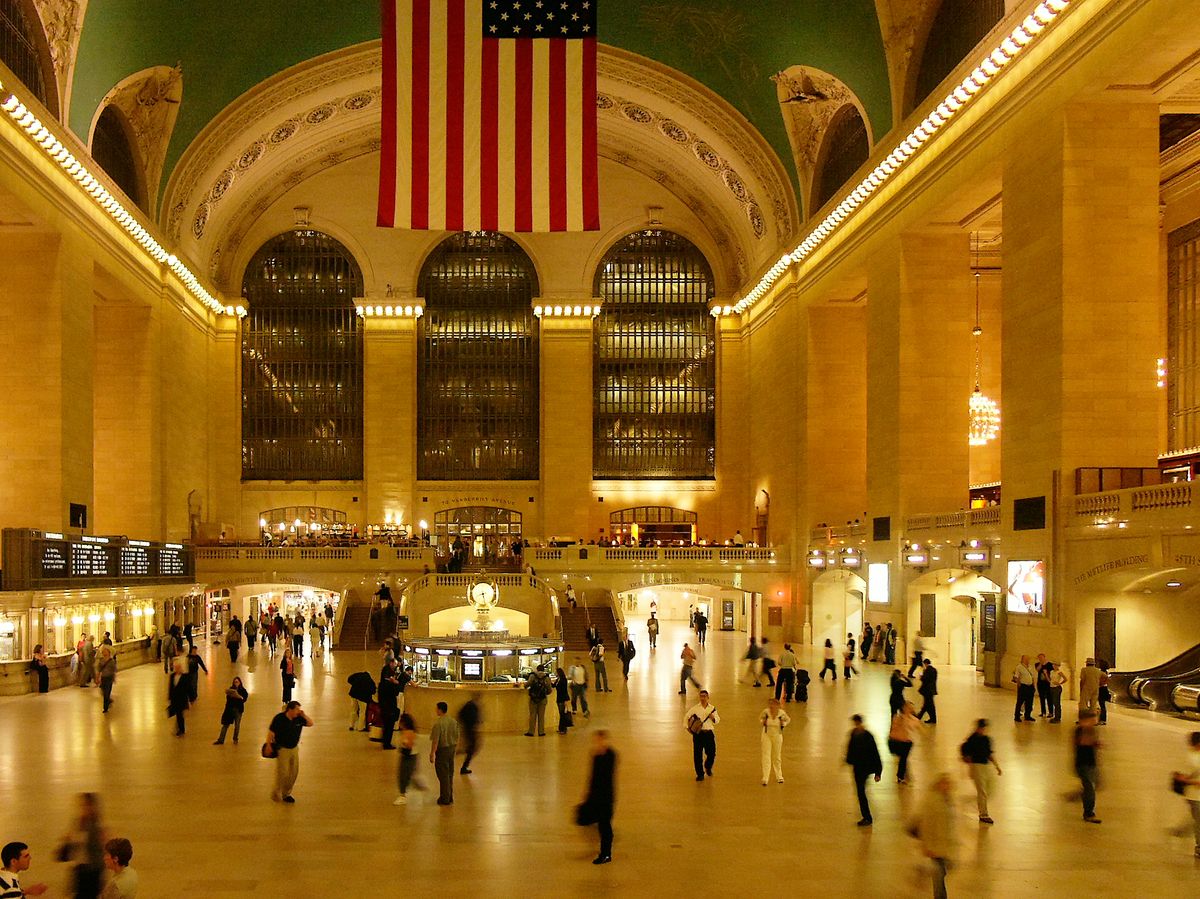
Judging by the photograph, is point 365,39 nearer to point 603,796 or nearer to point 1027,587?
point 1027,587

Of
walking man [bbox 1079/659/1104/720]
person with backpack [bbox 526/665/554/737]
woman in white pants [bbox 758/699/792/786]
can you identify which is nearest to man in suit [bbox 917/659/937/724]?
walking man [bbox 1079/659/1104/720]

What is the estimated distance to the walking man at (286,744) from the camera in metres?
11.0

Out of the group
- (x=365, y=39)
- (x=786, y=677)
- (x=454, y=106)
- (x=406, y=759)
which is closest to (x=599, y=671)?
(x=786, y=677)

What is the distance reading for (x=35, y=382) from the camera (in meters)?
26.2

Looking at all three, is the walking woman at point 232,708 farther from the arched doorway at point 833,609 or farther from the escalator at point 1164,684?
the arched doorway at point 833,609

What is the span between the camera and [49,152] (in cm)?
2481

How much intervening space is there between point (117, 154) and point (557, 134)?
17.7 metres

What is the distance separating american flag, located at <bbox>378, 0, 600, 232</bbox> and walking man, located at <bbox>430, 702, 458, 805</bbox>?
31.3 feet

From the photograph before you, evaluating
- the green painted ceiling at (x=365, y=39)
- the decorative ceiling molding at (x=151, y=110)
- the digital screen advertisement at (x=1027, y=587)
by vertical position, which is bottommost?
the digital screen advertisement at (x=1027, y=587)

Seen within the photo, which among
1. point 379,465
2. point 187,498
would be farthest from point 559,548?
point 187,498

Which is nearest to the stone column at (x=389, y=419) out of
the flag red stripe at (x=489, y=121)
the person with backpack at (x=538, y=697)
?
the flag red stripe at (x=489, y=121)

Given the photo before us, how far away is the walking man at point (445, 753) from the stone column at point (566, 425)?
31182 mm

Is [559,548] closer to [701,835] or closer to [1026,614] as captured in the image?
[1026,614]

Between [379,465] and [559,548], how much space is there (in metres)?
9.96
